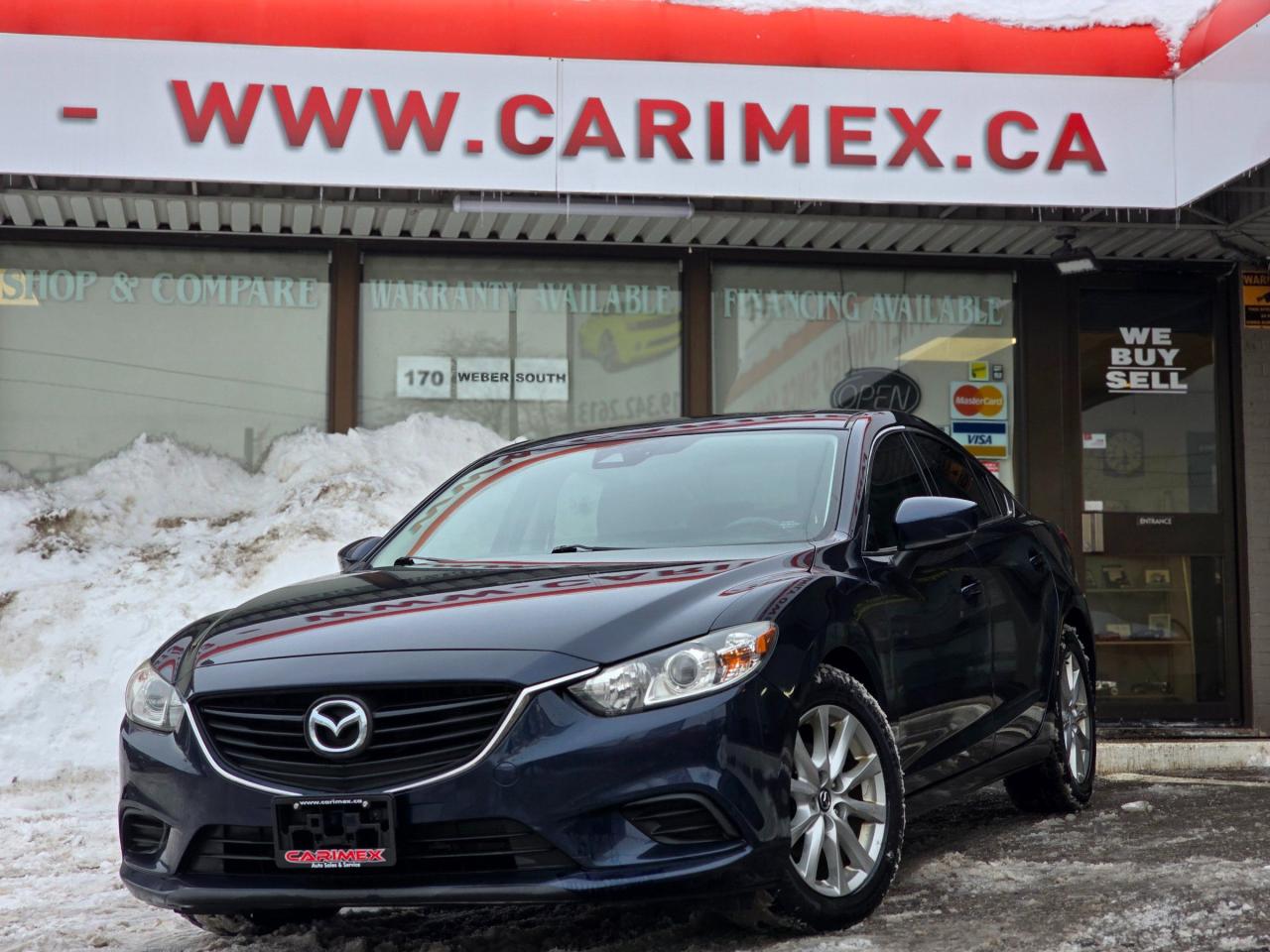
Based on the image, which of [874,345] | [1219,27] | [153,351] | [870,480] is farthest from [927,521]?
[153,351]

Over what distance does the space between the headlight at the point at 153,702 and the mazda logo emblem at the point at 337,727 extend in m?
0.46

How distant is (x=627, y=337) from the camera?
1088 cm

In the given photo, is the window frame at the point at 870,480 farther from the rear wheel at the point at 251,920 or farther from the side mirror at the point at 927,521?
the rear wheel at the point at 251,920

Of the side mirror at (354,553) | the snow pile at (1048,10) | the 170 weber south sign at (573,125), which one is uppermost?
the snow pile at (1048,10)

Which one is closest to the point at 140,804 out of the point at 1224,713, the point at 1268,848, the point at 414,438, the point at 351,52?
the point at 1268,848

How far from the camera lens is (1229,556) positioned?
37.2 ft

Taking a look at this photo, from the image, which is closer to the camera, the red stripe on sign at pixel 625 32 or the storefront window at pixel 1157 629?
the red stripe on sign at pixel 625 32

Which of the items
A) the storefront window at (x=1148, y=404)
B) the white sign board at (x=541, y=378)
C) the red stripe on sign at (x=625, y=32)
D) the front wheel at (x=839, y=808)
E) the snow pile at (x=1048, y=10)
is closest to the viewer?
the front wheel at (x=839, y=808)

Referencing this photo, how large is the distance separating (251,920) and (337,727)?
44.7 inches

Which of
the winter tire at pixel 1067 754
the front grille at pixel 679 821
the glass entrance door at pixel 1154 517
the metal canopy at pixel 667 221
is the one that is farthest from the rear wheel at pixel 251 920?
the glass entrance door at pixel 1154 517

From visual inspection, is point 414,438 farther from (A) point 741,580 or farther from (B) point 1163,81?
(A) point 741,580

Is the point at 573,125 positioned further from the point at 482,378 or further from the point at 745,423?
the point at 745,423

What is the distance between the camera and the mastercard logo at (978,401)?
1116 centimetres

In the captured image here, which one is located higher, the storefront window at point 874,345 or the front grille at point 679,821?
the storefront window at point 874,345
